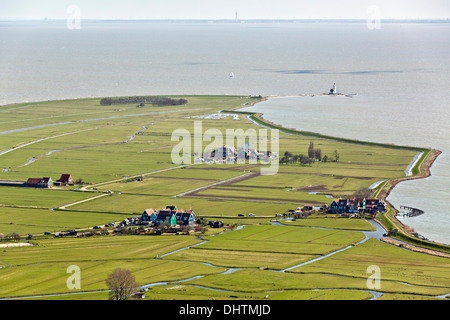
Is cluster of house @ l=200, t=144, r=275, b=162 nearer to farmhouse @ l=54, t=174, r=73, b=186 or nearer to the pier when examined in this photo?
farmhouse @ l=54, t=174, r=73, b=186

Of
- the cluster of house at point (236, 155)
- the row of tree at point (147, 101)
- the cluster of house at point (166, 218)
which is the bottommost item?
the cluster of house at point (166, 218)

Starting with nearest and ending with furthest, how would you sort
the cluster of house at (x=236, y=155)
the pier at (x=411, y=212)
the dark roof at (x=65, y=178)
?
the pier at (x=411, y=212), the dark roof at (x=65, y=178), the cluster of house at (x=236, y=155)

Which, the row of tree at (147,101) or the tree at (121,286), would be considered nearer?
the tree at (121,286)

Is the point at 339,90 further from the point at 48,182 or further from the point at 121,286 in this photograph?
the point at 121,286

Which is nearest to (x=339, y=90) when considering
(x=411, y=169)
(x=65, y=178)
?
(x=411, y=169)

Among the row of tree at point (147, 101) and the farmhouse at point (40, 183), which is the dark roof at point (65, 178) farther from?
the row of tree at point (147, 101)

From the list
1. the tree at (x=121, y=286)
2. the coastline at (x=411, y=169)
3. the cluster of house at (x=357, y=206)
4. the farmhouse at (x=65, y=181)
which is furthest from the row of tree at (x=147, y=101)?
the tree at (x=121, y=286)

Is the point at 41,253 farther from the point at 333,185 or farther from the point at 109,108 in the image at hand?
the point at 109,108

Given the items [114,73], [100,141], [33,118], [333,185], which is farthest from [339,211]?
[114,73]
